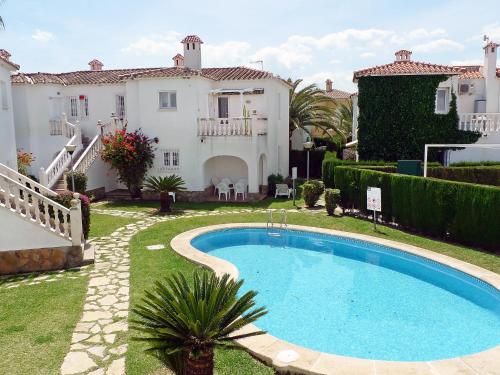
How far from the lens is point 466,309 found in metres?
11.3

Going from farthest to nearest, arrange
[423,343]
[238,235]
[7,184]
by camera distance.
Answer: [238,235]
[7,184]
[423,343]

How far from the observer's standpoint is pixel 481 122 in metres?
26.9

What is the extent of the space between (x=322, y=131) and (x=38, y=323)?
145 feet

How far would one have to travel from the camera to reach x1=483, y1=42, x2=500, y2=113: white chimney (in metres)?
27.4

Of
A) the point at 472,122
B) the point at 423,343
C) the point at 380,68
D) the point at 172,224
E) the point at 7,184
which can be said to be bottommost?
the point at 423,343

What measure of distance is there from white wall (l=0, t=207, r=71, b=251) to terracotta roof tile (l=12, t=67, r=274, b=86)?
15.7 m

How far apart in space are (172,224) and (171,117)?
9680 millimetres

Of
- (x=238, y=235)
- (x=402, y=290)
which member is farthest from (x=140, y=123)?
(x=402, y=290)

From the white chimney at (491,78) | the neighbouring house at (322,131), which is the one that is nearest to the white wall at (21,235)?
the white chimney at (491,78)

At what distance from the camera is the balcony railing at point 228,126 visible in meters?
25.6

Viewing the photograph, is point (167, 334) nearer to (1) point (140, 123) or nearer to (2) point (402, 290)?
(2) point (402, 290)

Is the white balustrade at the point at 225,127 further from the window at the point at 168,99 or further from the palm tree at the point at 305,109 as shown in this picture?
the palm tree at the point at 305,109

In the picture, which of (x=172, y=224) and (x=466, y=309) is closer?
(x=466, y=309)

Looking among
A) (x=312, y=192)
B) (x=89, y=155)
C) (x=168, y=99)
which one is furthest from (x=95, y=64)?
(x=312, y=192)
